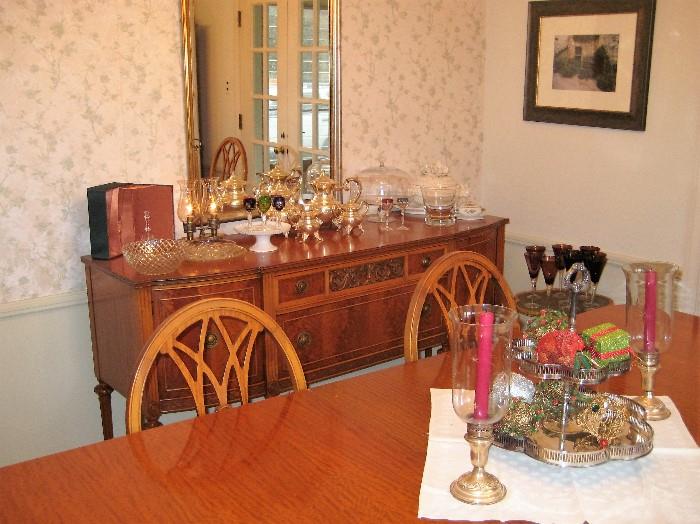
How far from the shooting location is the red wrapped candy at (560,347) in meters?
1.57

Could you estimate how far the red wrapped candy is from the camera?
5.16 feet

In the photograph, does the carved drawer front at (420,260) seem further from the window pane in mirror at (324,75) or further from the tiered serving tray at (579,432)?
the tiered serving tray at (579,432)

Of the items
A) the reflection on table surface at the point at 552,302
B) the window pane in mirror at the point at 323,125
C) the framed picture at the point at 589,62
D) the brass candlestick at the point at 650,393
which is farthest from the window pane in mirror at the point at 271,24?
the brass candlestick at the point at 650,393

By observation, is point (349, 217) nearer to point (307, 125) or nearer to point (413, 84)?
point (307, 125)

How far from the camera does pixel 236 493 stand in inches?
53.7

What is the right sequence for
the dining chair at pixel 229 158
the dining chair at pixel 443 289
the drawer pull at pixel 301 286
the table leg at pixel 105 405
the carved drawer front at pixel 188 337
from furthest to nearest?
the dining chair at pixel 229 158
the table leg at pixel 105 405
the drawer pull at pixel 301 286
the carved drawer front at pixel 188 337
the dining chair at pixel 443 289

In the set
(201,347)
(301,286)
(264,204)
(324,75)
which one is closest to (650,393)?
(201,347)

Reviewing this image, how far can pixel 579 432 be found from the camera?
149 cm

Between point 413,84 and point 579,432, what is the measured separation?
2.53m

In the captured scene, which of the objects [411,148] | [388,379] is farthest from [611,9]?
[388,379]

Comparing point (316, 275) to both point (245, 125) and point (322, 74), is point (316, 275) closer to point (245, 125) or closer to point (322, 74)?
point (245, 125)

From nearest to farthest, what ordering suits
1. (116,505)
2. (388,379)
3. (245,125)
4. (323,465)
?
(116,505), (323,465), (388,379), (245,125)

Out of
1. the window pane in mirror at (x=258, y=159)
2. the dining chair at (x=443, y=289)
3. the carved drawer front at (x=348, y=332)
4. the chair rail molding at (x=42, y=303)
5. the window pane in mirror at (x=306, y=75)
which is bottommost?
the carved drawer front at (x=348, y=332)

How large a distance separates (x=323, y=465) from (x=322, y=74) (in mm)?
2245
